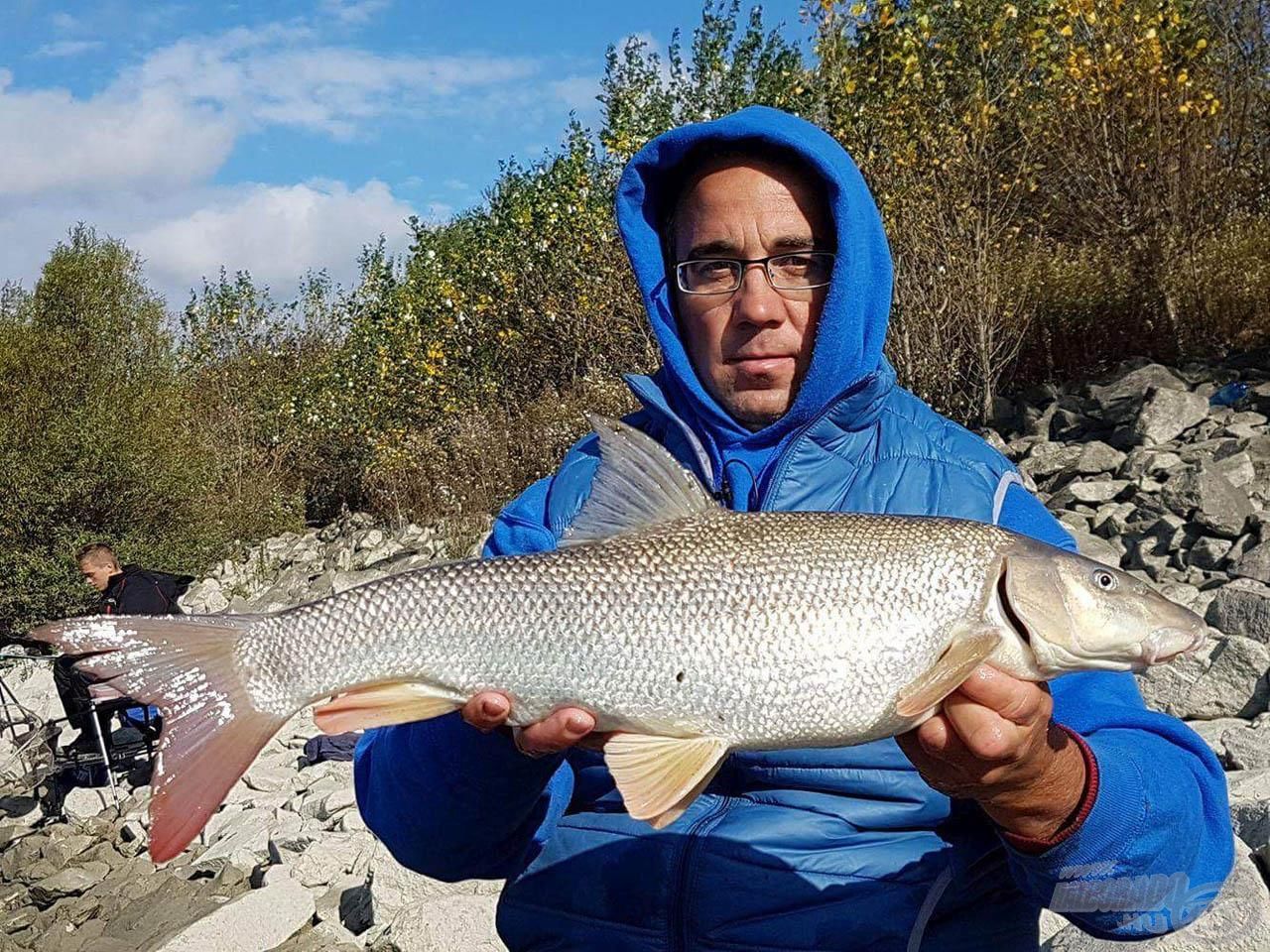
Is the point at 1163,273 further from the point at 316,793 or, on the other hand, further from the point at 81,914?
the point at 81,914

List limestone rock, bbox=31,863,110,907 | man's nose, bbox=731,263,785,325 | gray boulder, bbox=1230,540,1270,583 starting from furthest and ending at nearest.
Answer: limestone rock, bbox=31,863,110,907, gray boulder, bbox=1230,540,1270,583, man's nose, bbox=731,263,785,325

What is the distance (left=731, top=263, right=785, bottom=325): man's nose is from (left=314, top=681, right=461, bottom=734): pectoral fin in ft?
4.07

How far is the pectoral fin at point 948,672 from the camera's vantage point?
225 cm

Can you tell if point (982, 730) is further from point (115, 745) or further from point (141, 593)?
point (115, 745)

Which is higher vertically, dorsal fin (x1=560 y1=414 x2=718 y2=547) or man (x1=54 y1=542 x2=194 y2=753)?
dorsal fin (x1=560 y1=414 x2=718 y2=547)

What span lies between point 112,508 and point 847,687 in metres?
22.2

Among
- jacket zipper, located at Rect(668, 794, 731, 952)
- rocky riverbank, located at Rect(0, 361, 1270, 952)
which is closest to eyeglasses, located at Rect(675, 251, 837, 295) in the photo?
jacket zipper, located at Rect(668, 794, 731, 952)

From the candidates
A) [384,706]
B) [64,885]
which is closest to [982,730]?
[384,706]

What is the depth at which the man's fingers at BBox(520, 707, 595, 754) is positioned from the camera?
2.40 metres

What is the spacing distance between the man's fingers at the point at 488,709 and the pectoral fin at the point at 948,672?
768 millimetres

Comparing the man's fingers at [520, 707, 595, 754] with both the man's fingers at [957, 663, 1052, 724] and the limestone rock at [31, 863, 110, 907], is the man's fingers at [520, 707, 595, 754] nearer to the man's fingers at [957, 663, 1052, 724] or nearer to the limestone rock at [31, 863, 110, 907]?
the man's fingers at [957, 663, 1052, 724]

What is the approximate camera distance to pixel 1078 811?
7.70 feet

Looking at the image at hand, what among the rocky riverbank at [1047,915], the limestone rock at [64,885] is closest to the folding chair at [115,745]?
the rocky riverbank at [1047,915]

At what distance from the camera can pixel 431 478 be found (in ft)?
59.6
